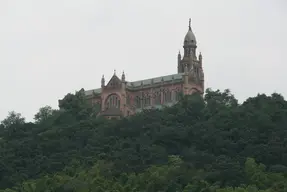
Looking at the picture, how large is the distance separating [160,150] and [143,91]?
99.6ft

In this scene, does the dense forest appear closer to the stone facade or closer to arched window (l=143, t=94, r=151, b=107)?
the stone facade

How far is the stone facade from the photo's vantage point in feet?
382

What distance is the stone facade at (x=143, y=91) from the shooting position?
11643cm

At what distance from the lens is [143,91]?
391 feet

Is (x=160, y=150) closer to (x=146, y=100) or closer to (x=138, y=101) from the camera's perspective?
(x=146, y=100)

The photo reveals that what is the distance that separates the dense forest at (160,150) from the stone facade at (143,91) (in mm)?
7460

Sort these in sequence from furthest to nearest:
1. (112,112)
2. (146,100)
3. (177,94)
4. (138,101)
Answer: (138,101), (146,100), (177,94), (112,112)

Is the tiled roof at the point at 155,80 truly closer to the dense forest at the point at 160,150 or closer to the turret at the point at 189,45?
the turret at the point at 189,45

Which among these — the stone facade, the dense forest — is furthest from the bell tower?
the dense forest

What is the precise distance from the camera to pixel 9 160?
92.8m

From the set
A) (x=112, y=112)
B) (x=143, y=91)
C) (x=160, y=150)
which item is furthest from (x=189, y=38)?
(x=160, y=150)

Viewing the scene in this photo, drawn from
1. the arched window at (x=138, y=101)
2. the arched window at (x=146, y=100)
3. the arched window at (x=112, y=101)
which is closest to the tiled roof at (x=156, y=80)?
the arched window at (x=146, y=100)

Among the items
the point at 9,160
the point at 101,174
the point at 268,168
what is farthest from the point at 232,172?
the point at 9,160

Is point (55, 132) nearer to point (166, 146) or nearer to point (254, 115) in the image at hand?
point (166, 146)
